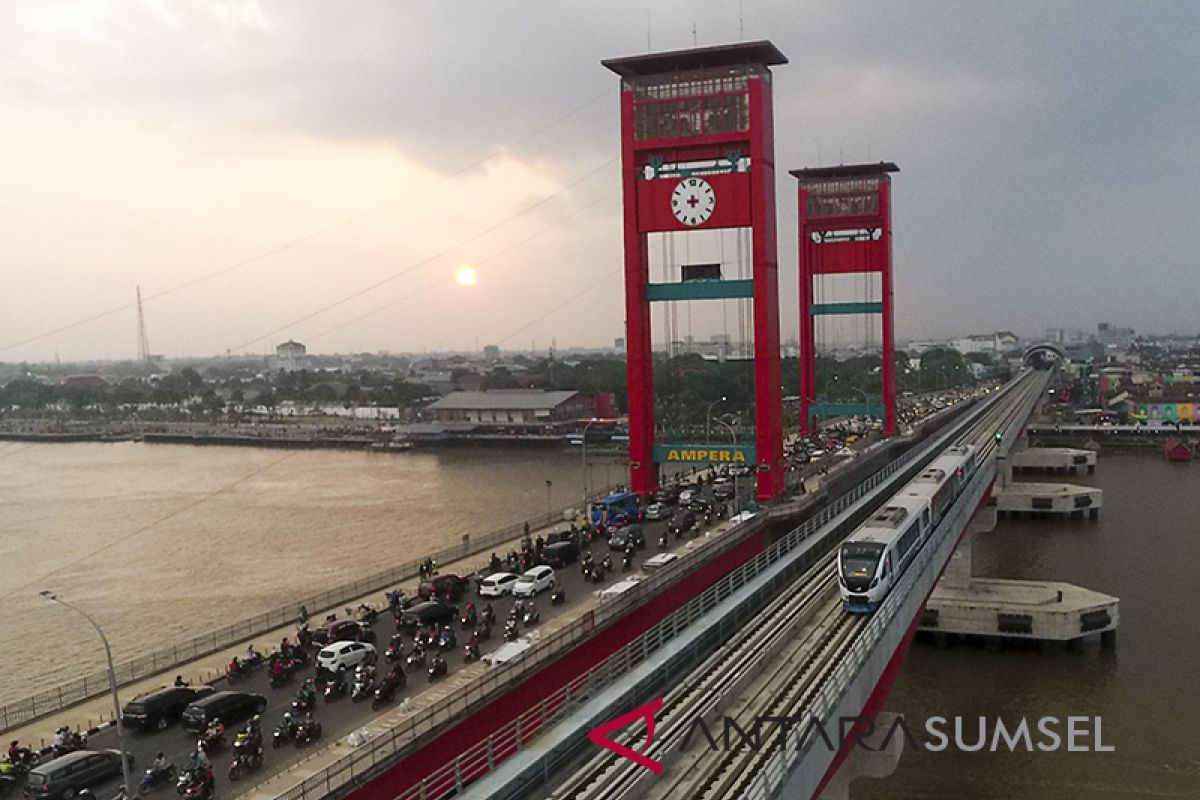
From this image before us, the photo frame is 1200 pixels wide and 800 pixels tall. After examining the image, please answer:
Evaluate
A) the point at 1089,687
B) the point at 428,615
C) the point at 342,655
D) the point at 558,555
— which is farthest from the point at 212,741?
the point at 1089,687

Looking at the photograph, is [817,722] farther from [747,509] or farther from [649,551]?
[747,509]

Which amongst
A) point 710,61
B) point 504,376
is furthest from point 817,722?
point 504,376

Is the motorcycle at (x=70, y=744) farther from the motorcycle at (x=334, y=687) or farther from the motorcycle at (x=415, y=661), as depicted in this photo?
the motorcycle at (x=415, y=661)

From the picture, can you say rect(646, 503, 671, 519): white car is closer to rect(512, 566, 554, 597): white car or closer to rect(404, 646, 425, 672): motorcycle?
rect(512, 566, 554, 597): white car

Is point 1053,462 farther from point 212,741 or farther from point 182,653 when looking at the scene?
point 212,741

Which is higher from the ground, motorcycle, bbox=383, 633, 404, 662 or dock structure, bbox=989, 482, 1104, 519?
motorcycle, bbox=383, 633, 404, 662

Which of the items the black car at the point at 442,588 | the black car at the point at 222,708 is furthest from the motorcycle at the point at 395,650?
the black car at the point at 442,588

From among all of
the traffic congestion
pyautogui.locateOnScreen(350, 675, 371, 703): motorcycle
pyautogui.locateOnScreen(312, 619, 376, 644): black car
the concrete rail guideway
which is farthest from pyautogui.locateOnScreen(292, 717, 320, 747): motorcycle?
pyautogui.locateOnScreen(312, 619, 376, 644): black car
